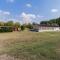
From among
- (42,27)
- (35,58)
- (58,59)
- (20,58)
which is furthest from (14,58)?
(42,27)

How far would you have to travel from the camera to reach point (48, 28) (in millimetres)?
71125

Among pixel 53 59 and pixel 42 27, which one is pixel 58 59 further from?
pixel 42 27

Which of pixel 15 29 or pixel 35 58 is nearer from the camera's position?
pixel 35 58

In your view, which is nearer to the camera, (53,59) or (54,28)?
(53,59)

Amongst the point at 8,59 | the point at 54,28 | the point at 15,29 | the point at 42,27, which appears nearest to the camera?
the point at 8,59

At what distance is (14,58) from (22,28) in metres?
51.0

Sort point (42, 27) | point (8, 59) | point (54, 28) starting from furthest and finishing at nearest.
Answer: point (54, 28) < point (42, 27) < point (8, 59)

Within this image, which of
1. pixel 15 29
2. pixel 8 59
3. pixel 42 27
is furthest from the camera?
pixel 42 27

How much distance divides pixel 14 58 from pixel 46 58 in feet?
7.52

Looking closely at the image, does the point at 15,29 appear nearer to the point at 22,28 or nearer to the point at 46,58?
the point at 22,28

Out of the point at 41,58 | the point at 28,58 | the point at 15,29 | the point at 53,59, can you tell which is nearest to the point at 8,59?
the point at 28,58

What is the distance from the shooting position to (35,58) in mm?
11312

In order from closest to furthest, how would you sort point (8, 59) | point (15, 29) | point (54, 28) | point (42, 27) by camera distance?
point (8, 59) → point (15, 29) → point (42, 27) → point (54, 28)

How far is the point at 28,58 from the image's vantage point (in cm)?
1129
